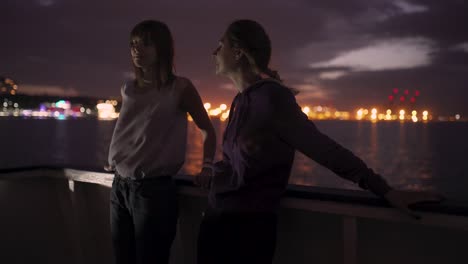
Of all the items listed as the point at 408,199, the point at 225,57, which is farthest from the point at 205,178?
the point at 408,199

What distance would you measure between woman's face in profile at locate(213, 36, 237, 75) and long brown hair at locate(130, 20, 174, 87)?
39cm

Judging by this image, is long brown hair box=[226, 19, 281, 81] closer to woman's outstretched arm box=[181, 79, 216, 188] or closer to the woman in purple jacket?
the woman in purple jacket

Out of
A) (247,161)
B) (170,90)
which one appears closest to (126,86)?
(170,90)

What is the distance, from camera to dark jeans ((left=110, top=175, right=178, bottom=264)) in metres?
1.81

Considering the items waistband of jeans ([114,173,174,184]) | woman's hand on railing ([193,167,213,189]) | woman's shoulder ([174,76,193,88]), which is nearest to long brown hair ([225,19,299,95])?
woman's shoulder ([174,76,193,88])

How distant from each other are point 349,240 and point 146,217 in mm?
897

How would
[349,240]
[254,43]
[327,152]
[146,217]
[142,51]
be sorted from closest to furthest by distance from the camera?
[327,152] → [254,43] → [349,240] → [146,217] → [142,51]

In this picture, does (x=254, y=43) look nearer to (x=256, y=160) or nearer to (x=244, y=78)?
(x=244, y=78)

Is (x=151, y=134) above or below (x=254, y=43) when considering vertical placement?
below

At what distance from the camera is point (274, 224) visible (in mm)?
1538

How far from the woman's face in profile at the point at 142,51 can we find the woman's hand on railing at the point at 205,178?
0.59m

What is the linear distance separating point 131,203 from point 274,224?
28.0 inches

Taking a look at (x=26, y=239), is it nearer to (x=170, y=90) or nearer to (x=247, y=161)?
(x=170, y=90)

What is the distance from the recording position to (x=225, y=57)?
5.25 feet
